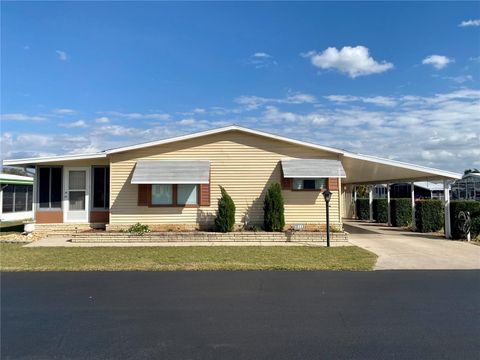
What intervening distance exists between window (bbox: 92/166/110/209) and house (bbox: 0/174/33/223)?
1025 cm

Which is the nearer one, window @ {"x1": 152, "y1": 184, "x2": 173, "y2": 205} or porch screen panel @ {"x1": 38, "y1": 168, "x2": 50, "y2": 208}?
window @ {"x1": 152, "y1": 184, "x2": 173, "y2": 205}

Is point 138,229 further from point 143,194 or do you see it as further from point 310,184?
point 310,184

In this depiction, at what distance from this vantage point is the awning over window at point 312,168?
13.5 meters

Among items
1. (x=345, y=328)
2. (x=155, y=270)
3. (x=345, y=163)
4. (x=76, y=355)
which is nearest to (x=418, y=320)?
(x=345, y=328)

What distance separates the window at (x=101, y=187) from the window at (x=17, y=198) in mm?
11235

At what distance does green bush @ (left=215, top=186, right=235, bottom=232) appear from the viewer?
13.2 meters

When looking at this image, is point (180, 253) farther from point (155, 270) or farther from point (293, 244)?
point (293, 244)

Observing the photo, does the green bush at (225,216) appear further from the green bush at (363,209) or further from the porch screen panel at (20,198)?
the porch screen panel at (20,198)

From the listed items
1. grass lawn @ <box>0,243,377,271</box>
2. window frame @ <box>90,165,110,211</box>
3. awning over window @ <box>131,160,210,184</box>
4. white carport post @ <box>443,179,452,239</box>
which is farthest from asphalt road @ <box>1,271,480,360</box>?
window frame @ <box>90,165,110,211</box>

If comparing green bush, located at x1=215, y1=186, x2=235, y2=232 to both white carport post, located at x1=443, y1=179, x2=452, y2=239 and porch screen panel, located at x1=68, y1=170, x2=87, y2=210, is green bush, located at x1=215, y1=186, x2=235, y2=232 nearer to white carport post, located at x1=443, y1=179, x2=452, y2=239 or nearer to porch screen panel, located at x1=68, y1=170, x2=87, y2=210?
porch screen panel, located at x1=68, y1=170, x2=87, y2=210

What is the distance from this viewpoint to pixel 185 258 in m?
9.40

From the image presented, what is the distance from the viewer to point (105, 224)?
14.6 m

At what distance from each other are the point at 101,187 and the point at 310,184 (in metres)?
7.86

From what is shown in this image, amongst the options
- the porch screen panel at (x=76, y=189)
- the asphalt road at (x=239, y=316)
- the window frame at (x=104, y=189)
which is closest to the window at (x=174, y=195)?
the window frame at (x=104, y=189)
